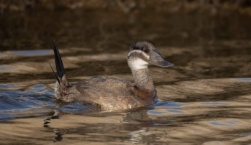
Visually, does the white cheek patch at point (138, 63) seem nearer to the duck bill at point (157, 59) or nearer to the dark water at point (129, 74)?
the duck bill at point (157, 59)

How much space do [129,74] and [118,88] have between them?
1.92 m

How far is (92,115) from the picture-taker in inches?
380

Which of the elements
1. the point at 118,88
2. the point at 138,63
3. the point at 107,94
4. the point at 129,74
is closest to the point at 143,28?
the point at 129,74

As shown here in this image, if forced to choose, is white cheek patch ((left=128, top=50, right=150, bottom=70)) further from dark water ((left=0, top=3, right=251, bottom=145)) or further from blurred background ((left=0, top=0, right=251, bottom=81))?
blurred background ((left=0, top=0, right=251, bottom=81))

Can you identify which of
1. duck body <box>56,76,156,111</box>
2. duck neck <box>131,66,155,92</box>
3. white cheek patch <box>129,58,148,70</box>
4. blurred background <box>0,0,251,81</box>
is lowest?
duck body <box>56,76,156,111</box>

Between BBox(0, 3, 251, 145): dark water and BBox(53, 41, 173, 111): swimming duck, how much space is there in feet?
0.56

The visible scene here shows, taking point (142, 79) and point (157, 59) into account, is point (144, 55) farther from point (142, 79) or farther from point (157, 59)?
point (142, 79)

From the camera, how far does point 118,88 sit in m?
10.3

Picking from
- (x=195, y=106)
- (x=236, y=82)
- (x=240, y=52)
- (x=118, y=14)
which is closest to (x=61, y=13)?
(x=118, y=14)

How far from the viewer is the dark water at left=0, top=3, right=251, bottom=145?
29.0 feet

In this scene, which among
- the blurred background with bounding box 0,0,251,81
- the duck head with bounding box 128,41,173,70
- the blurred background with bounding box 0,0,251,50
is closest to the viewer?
the duck head with bounding box 128,41,173,70

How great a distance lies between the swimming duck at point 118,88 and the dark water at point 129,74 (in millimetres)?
170

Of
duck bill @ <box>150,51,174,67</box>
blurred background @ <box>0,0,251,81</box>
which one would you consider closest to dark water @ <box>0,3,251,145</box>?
blurred background @ <box>0,0,251,81</box>

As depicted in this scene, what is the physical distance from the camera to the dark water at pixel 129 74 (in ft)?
29.0
